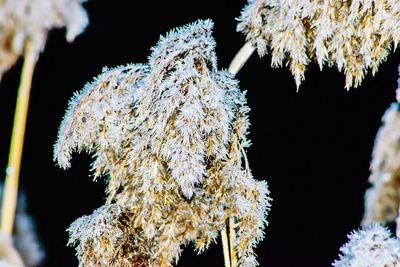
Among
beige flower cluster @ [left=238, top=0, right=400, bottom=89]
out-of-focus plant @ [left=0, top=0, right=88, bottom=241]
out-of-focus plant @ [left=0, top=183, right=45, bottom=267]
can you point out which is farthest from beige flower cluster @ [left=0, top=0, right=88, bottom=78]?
beige flower cluster @ [left=238, top=0, right=400, bottom=89]

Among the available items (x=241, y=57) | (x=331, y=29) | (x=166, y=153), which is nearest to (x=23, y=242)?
(x=166, y=153)

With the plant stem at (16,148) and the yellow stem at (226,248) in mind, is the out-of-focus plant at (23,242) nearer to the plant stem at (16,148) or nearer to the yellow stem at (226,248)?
the plant stem at (16,148)

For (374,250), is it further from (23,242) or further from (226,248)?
(23,242)

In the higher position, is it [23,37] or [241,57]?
[23,37]

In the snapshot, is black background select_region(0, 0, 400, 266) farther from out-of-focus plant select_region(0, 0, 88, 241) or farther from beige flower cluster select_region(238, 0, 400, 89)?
beige flower cluster select_region(238, 0, 400, 89)

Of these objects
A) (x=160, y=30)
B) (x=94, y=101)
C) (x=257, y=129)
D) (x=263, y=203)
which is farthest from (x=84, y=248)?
(x=160, y=30)

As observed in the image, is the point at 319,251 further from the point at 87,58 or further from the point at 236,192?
the point at 87,58

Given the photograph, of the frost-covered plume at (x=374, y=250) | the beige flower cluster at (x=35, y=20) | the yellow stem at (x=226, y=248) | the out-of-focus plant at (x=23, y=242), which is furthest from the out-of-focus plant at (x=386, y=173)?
the out-of-focus plant at (x=23, y=242)
